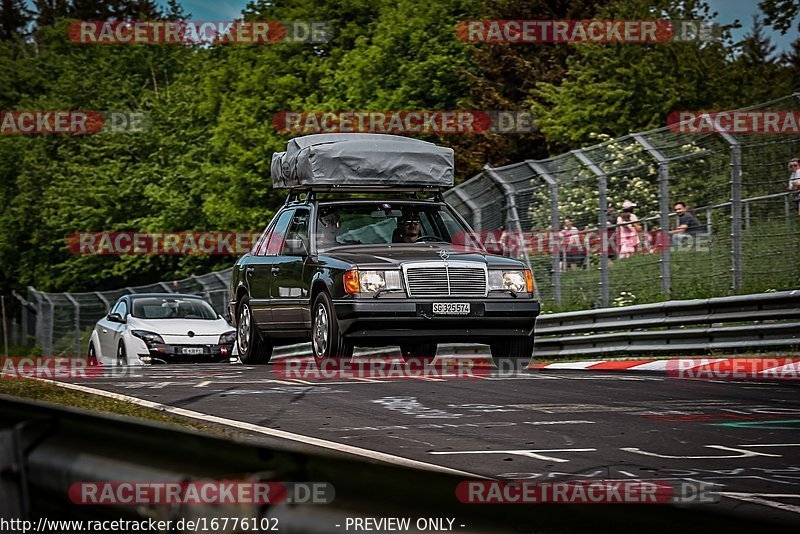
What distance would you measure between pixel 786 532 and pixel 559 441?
20.8 feet

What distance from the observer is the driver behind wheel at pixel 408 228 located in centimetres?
1480

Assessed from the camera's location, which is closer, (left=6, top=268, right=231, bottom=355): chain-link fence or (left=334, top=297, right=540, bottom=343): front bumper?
(left=334, top=297, right=540, bottom=343): front bumper

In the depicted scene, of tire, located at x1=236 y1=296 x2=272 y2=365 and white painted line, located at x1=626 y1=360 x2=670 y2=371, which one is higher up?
tire, located at x1=236 y1=296 x2=272 y2=365

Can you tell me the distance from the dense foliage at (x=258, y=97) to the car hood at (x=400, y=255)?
66.4 feet

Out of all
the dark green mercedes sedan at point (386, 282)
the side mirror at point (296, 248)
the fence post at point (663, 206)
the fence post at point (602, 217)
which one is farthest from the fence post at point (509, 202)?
the side mirror at point (296, 248)

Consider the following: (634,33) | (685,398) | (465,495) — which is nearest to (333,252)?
(685,398)

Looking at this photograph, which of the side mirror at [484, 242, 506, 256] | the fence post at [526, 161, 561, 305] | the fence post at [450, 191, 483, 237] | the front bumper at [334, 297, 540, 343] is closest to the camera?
the front bumper at [334, 297, 540, 343]

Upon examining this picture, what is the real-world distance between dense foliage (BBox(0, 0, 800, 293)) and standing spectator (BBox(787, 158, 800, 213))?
1681cm

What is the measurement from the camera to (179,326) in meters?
22.3

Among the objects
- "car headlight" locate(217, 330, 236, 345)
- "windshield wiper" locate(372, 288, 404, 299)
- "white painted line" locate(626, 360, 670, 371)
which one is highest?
"windshield wiper" locate(372, 288, 404, 299)

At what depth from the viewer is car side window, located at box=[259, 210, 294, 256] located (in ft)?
51.0

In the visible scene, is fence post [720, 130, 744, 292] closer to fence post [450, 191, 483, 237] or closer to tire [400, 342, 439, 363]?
tire [400, 342, 439, 363]

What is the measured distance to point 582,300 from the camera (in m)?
20.1

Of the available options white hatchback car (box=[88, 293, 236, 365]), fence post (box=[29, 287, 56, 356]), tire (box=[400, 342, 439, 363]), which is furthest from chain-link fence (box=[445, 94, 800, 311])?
fence post (box=[29, 287, 56, 356])
